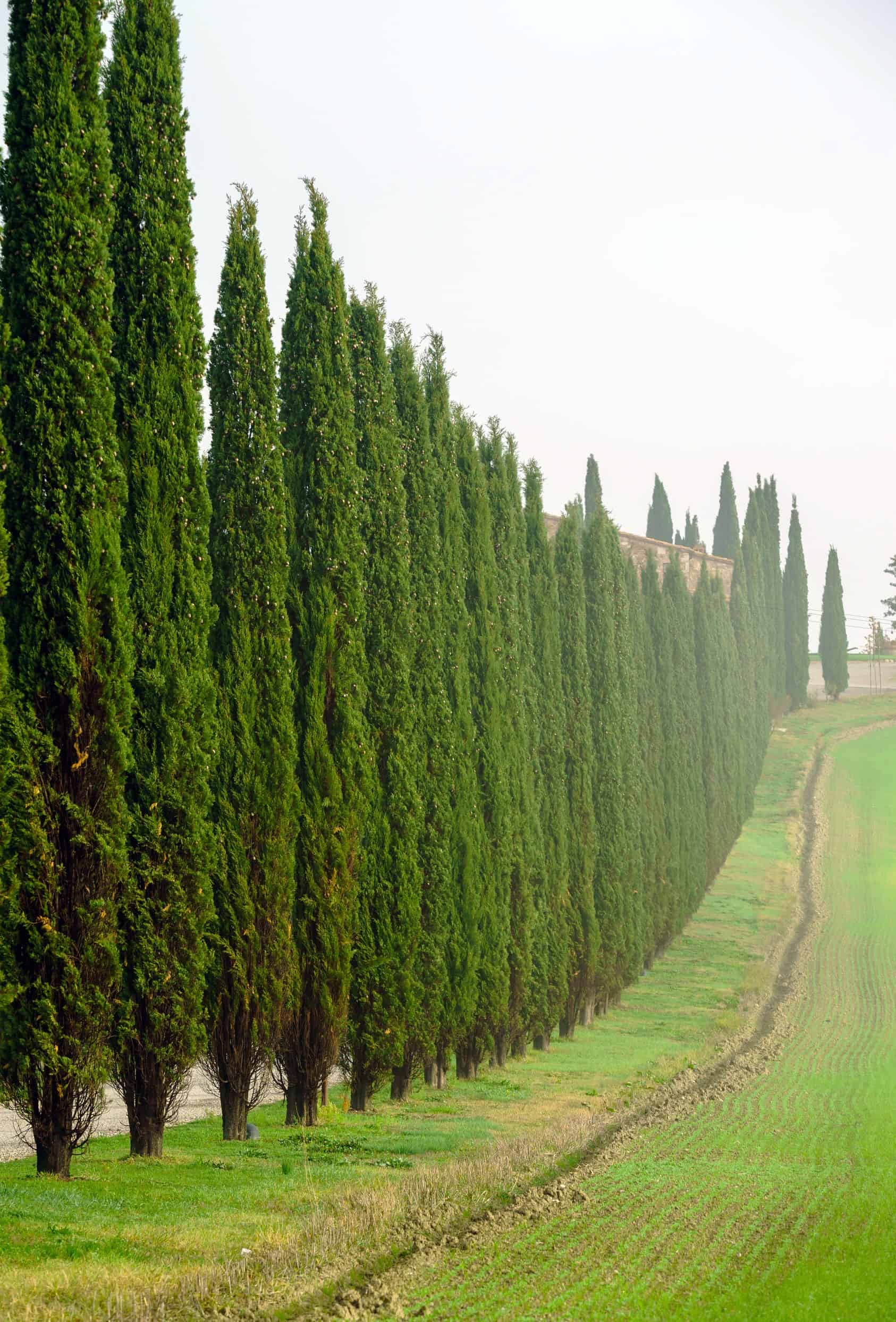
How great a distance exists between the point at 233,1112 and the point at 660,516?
7971 centimetres

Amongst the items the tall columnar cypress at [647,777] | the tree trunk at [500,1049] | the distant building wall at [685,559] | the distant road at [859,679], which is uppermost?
→ the distant building wall at [685,559]

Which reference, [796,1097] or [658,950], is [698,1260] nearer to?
[796,1097]

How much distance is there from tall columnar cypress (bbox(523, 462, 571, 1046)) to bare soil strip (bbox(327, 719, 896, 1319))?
3251mm

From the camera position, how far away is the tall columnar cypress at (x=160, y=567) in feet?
39.2

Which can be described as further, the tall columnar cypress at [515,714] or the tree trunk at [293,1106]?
the tall columnar cypress at [515,714]

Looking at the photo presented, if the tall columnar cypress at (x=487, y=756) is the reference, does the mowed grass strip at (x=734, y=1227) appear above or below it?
below

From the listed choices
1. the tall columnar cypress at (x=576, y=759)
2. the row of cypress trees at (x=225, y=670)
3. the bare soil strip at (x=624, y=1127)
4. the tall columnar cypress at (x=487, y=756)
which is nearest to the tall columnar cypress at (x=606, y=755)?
the tall columnar cypress at (x=576, y=759)

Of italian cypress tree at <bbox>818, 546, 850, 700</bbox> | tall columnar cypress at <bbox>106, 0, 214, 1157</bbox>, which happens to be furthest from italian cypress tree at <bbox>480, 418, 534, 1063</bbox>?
italian cypress tree at <bbox>818, 546, 850, 700</bbox>

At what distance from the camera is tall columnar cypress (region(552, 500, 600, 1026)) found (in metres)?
26.1

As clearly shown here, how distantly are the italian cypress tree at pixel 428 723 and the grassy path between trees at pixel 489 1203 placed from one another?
1.12 m

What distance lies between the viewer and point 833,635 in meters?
77.2

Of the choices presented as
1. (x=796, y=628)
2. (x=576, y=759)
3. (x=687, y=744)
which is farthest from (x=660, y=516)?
(x=576, y=759)

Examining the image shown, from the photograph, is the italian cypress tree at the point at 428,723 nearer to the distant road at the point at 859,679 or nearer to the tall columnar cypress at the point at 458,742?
the tall columnar cypress at the point at 458,742

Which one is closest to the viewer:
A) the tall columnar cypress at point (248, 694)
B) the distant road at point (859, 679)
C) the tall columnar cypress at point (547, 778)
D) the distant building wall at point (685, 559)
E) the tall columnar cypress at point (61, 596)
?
the tall columnar cypress at point (61, 596)
